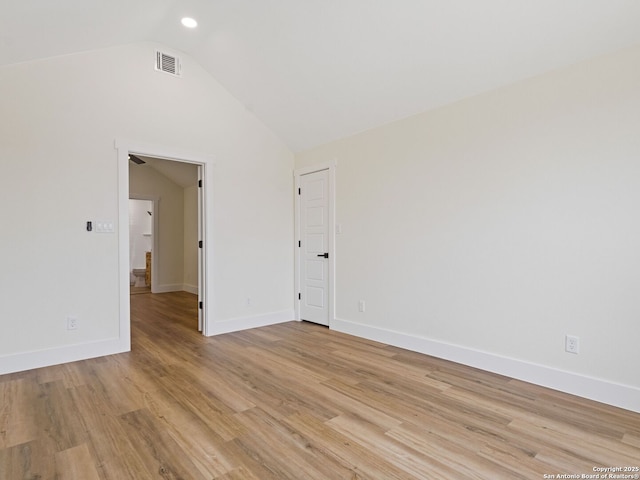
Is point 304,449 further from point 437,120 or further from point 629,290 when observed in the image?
point 437,120

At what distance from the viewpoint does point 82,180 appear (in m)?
3.40

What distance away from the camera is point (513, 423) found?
2170 millimetres

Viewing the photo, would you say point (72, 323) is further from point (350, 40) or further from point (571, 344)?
point (571, 344)

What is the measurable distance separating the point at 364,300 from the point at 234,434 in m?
2.39

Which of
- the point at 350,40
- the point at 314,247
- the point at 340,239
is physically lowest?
the point at 314,247

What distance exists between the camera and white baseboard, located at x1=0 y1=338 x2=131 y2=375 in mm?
3064

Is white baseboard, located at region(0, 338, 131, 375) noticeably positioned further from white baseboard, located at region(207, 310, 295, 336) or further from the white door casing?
the white door casing

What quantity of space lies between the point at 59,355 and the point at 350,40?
395cm

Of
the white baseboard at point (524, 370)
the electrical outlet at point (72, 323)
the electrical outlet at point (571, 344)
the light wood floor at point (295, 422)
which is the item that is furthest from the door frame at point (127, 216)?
the electrical outlet at point (571, 344)

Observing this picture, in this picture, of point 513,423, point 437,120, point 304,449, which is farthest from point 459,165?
point 304,449

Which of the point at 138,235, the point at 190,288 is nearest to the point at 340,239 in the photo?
the point at 190,288

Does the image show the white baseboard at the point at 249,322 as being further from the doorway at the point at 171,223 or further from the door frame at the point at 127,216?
the doorway at the point at 171,223

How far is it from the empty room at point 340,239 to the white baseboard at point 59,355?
0.07ft

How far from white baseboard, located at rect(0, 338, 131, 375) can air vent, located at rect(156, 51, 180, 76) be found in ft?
9.78
